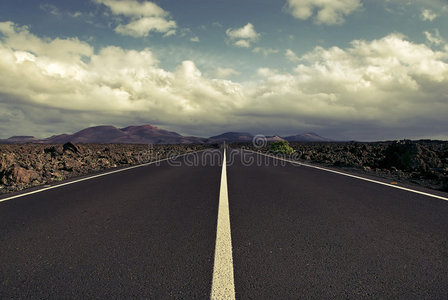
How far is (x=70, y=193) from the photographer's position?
262 inches

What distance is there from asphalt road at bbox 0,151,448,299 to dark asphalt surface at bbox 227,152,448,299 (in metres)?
0.01

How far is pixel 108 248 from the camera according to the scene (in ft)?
10.3

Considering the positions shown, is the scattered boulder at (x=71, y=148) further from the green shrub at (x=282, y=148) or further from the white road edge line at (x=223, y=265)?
the green shrub at (x=282, y=148)

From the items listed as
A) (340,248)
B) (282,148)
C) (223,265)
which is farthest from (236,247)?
(282,148)

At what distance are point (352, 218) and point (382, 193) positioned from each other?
8.65 ft

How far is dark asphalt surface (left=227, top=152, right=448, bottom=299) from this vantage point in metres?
2.27

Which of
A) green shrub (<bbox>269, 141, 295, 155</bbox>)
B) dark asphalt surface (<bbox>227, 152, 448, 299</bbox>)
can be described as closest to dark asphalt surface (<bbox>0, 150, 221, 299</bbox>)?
dark asphalt surface (<bbox>227, 152, 448, 299</bbox>)

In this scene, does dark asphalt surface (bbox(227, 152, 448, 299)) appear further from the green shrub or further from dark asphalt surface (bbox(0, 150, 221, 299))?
the green shrub

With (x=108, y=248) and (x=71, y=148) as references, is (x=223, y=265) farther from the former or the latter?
(x=71, y=148)

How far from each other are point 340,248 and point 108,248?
2620mm

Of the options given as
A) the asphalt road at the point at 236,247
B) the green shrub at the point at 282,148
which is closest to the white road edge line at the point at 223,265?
the asphalt road at the point at 236,247

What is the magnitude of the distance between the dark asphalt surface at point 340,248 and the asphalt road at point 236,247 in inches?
0.5

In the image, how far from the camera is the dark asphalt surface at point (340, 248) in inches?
89.3

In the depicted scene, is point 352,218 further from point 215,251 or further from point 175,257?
point 175,257
